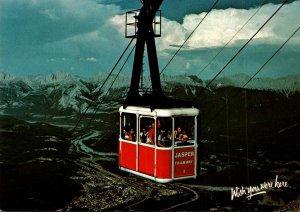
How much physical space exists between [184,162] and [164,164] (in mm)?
616

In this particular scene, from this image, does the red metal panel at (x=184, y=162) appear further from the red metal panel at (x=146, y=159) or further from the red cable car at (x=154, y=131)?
the red metal panel at (x=146, y=159)

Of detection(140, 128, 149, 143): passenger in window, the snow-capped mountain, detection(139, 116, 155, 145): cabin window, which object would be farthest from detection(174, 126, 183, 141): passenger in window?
the snow-capped mountain

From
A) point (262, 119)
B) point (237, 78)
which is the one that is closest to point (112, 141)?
point (237, 78)

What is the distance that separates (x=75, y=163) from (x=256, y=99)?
37533 millimetres

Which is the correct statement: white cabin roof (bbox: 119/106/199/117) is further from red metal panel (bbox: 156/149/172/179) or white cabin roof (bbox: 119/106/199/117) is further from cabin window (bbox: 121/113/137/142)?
red metal panel (bbox: 156/149/172/179)

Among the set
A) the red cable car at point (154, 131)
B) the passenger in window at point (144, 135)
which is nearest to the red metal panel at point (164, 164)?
the red cable car at point (154, 131)

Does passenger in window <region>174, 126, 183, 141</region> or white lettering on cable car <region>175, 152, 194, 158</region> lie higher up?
passenger in window <region>174, 126, 183, 141</region>

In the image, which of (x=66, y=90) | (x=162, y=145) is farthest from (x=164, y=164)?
(x=66, y=90)

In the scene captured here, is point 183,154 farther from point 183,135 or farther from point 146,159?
point 146,159

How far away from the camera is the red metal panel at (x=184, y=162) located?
1014 centimetres

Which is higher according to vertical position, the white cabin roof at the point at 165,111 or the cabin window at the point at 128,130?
the white cabin roof at the point at 165,111

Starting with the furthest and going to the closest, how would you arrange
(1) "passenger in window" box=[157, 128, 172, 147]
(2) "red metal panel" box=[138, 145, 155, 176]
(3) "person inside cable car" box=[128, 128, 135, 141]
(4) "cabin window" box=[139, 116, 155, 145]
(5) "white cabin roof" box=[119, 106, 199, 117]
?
(3) "person inside cable car" box=[128, 128, 135, 141] < (4) "cabin window" box=[139, 116, 155, 145] < (2) "red metal panel" box=[138, 145, 155, 176] < (1) "passenger in window" box=[157, 128, 172, 147] < (5) "white cabin roof" box=[119, 106, 199, 117]

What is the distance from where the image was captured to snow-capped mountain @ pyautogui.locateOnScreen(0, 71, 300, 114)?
35.7 meters

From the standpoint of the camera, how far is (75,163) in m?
33.2
